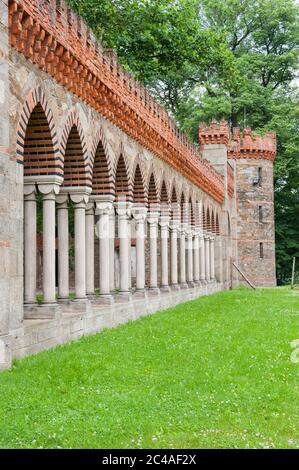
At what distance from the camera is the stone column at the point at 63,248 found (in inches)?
485

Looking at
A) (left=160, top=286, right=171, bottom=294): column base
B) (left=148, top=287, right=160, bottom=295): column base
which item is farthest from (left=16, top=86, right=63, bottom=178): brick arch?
(left=160, top=286, right=171, bottom=294): column base

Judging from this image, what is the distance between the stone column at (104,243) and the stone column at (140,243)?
105 inches

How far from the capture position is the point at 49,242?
11062mm

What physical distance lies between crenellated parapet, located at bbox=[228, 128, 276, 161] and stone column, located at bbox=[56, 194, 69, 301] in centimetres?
2508

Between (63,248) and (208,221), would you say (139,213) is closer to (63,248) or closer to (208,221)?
(63,248)

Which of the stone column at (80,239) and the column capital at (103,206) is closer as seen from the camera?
the stone column at (80,239)

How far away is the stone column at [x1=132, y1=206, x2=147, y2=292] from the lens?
56.3 feet

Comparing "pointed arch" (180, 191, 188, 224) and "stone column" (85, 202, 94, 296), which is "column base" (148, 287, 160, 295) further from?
"pointed arch" (180, 191, 188, 224)

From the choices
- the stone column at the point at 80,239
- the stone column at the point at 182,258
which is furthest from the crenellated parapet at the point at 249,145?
the stone column at the point at 80,239

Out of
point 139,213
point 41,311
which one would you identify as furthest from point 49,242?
point 139,213

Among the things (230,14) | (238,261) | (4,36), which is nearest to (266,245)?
(238,261)

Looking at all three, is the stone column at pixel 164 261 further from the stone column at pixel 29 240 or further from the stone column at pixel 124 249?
the stone column at pixel 29 240

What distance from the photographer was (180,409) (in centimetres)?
638
